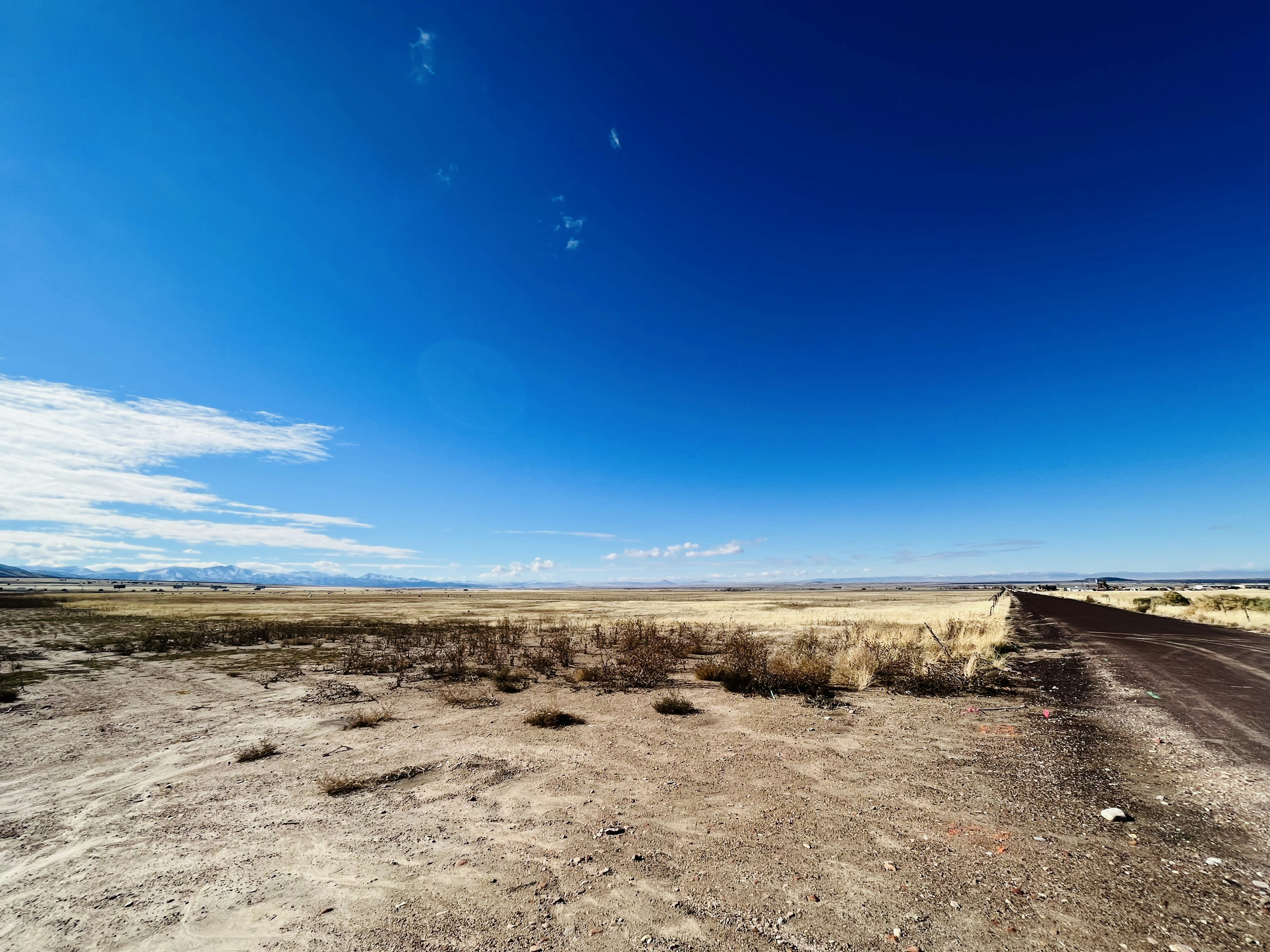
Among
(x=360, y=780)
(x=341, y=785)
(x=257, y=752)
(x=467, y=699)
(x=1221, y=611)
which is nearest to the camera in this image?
(x=341, y=785)

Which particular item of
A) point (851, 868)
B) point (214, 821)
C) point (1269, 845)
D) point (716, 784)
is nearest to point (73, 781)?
point (214, 821)

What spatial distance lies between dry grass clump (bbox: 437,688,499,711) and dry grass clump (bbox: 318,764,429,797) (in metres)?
3.77

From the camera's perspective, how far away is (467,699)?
487 inches

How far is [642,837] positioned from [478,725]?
5.61 meters

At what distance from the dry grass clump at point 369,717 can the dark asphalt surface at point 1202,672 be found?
1453 centimetres

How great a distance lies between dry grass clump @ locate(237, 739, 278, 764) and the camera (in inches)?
330

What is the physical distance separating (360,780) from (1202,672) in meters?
21.8

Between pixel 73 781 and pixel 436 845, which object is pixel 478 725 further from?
pixel 73 781

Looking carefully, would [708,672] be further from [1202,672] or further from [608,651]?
[1202,672]

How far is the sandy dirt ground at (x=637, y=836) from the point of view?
4211 mm

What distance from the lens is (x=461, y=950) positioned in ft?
13.1

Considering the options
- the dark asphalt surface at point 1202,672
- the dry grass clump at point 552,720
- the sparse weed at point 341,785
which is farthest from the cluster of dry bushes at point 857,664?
the sparse weed at point 341,785

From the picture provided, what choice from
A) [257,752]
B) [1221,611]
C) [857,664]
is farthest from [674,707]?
[1221,611]

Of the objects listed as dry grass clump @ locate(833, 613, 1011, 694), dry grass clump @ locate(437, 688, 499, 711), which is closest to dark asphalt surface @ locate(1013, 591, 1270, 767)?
dry grass clump @ locate(833, 613, 1011, 694)
